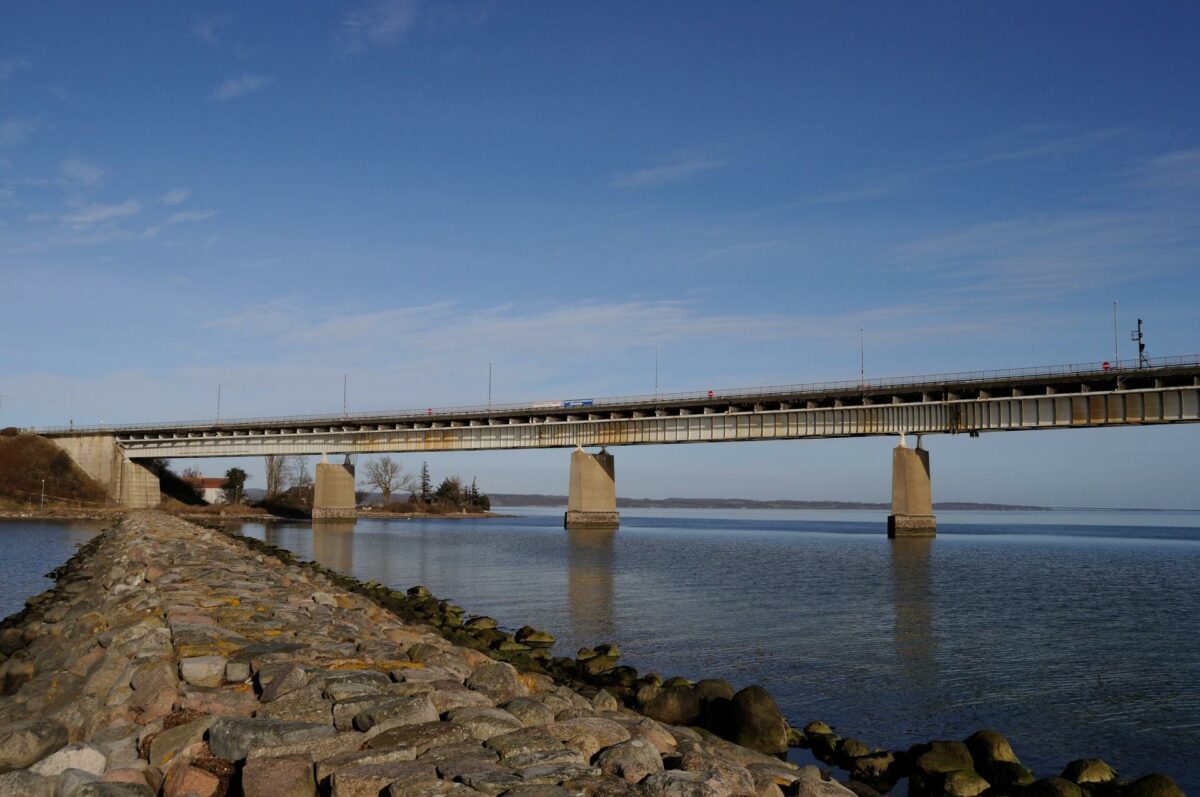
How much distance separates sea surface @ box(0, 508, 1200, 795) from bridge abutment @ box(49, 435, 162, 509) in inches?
2773

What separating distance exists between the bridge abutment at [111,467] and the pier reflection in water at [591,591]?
268 feet

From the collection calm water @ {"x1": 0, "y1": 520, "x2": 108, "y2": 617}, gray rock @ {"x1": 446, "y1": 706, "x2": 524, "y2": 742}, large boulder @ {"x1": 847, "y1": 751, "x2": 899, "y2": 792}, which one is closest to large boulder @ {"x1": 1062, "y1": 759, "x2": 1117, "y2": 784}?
large boulder @ {"x1": 847, "y1": 751, "x2": 899, "y2": 792}

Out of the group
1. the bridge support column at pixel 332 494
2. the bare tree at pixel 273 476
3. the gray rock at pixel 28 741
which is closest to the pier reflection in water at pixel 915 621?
the gray rock at pixel 28 741

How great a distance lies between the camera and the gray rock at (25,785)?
7.94 m

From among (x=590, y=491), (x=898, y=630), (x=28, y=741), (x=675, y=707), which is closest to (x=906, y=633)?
(x=898, y=630)

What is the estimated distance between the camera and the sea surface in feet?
51.2

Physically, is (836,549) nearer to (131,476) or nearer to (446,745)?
(446,745)

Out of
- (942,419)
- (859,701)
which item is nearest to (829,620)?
(859,701)

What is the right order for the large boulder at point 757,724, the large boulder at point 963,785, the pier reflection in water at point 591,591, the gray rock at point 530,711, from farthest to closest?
1. the pier reflection in water at point 591,591
2. the large boulder at point 757,724
3. the large boulder at point 963,785
4. the gray rock at point 530,711

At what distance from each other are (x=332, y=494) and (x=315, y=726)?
108001 millimetres

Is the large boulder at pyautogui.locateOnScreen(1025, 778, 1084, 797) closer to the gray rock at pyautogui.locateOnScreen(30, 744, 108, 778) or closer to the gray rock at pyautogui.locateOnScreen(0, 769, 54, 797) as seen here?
the gray rock at pyautogui.locateOnScreen(30, 744, 108, 778)

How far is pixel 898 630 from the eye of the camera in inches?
1025

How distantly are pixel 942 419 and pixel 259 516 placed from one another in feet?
292

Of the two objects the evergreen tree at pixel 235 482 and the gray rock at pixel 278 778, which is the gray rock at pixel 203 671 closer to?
the gray rock at pixel 278 778
